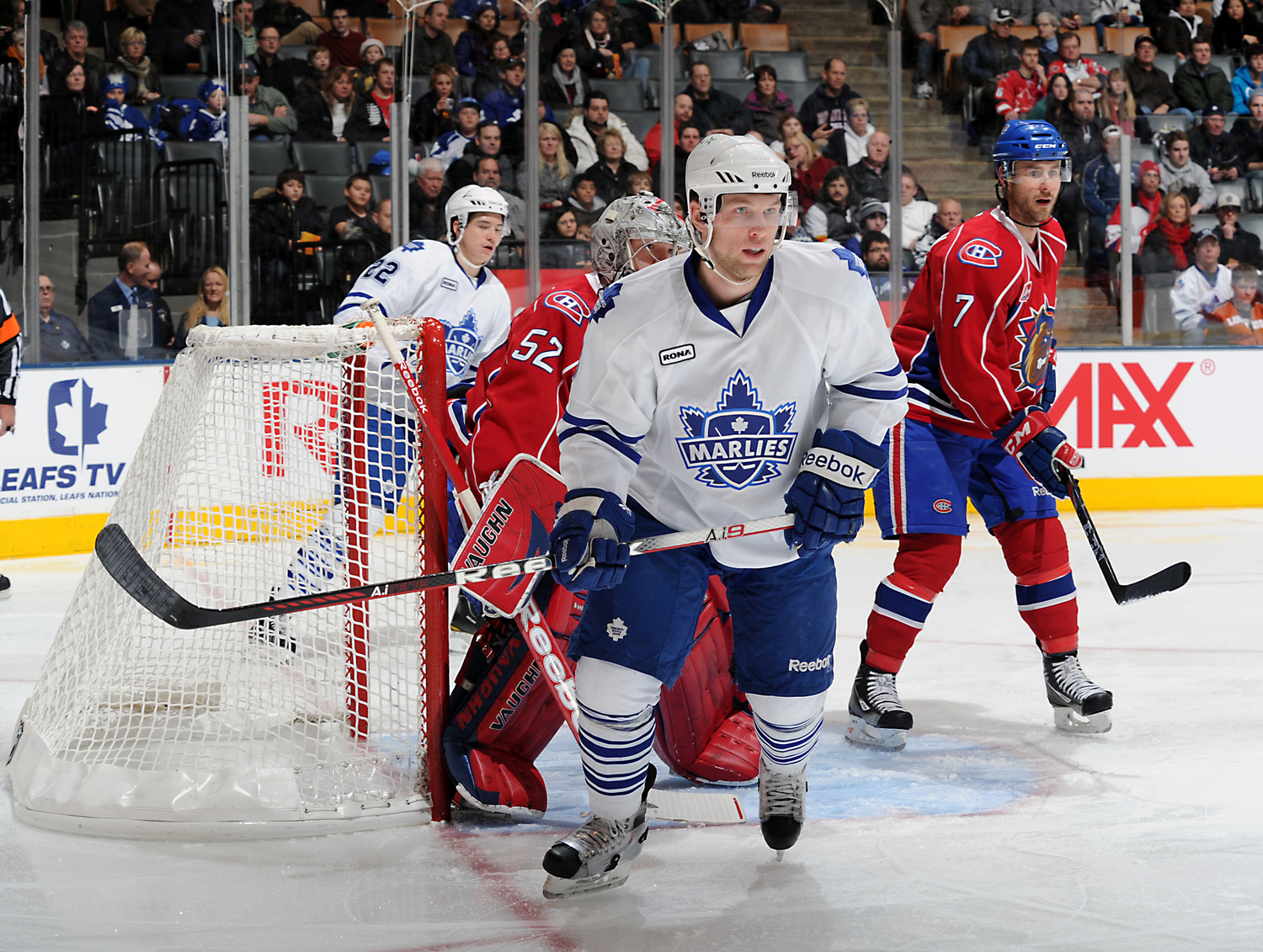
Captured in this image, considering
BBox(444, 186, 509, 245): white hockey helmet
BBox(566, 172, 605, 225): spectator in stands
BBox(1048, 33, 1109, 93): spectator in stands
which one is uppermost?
BBox(1048, 33, 1109, 93): spectator in stands

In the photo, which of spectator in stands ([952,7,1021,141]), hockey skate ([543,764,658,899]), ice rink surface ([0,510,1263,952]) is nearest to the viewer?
ice rink surface ([0,510,1263,952])

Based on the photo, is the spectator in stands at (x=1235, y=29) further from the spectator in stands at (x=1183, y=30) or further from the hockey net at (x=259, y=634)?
the hockey net at (x=259, y=634)

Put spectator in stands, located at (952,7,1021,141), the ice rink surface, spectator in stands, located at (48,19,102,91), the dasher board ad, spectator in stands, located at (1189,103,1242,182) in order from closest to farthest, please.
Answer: the ice rink surface, the dasher board ad, spectator in stands, located at (48,19,102,91), spectator in stands, located at (1189,103,1242,182), spectator in stands, located at (952,7,1021,141)

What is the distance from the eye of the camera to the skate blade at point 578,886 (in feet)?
6.86

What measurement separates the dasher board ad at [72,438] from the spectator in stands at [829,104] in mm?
3243

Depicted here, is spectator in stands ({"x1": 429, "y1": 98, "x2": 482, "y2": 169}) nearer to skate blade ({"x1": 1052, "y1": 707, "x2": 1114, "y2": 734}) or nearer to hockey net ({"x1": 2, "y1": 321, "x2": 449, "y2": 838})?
hockey net ({"x1": 2, "y1": 321, "x2": 449, "y2": 838})

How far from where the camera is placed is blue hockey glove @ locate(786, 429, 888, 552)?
2.03 m

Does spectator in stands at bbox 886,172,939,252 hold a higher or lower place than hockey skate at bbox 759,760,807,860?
higher

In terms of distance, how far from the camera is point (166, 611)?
223 centimetres

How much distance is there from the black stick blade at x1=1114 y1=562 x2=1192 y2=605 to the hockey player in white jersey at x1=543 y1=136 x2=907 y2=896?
1.22m

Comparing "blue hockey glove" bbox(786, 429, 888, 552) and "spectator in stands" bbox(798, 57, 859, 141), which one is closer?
"blue hockey glove" bbox(786, 429, 888, 552)

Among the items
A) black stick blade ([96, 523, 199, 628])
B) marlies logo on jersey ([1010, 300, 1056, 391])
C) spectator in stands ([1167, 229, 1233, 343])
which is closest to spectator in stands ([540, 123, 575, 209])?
spectator in stands ([1167, 229, 1233, 343])

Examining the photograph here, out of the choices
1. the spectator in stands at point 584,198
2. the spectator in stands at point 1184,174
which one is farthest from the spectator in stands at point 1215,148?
the spectator in stands at point 584,198

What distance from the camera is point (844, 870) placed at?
2223 millimetres
